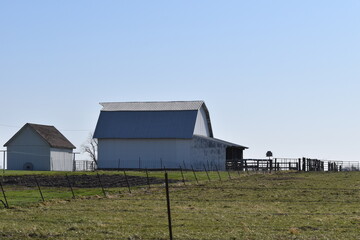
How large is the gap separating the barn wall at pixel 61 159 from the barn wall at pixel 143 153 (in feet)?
18.5

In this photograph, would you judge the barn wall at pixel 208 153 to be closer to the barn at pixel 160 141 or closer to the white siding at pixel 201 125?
the barn at pixel 160 141

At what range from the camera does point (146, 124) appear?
89.2m

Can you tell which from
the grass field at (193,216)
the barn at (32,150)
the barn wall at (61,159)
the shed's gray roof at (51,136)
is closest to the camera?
the grass field at (193,216)

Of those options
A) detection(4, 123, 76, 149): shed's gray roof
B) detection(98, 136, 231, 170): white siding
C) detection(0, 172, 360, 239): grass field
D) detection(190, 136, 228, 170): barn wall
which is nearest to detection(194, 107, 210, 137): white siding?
detection(190, 136, 228, 170): barn wall

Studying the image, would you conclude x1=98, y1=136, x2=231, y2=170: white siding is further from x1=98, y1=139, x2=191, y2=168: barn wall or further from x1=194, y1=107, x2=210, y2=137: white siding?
x1=194, y1=107, x2=210, y2=137: white siding

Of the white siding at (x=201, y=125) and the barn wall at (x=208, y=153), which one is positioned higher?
the white siding at (x=201, y=125)

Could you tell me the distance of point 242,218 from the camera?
25.2m

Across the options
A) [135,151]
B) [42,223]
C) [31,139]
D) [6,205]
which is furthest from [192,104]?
[42,223]

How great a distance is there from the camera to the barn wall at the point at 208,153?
86000 millimetres

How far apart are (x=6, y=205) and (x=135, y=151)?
56.3 meters

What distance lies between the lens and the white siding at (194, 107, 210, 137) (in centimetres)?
8950

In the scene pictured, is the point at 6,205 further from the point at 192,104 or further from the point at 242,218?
the point at 192,104

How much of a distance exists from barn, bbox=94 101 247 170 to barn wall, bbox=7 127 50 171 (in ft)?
21.5

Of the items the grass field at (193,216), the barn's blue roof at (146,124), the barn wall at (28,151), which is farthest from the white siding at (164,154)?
the grass field at (193,216)
